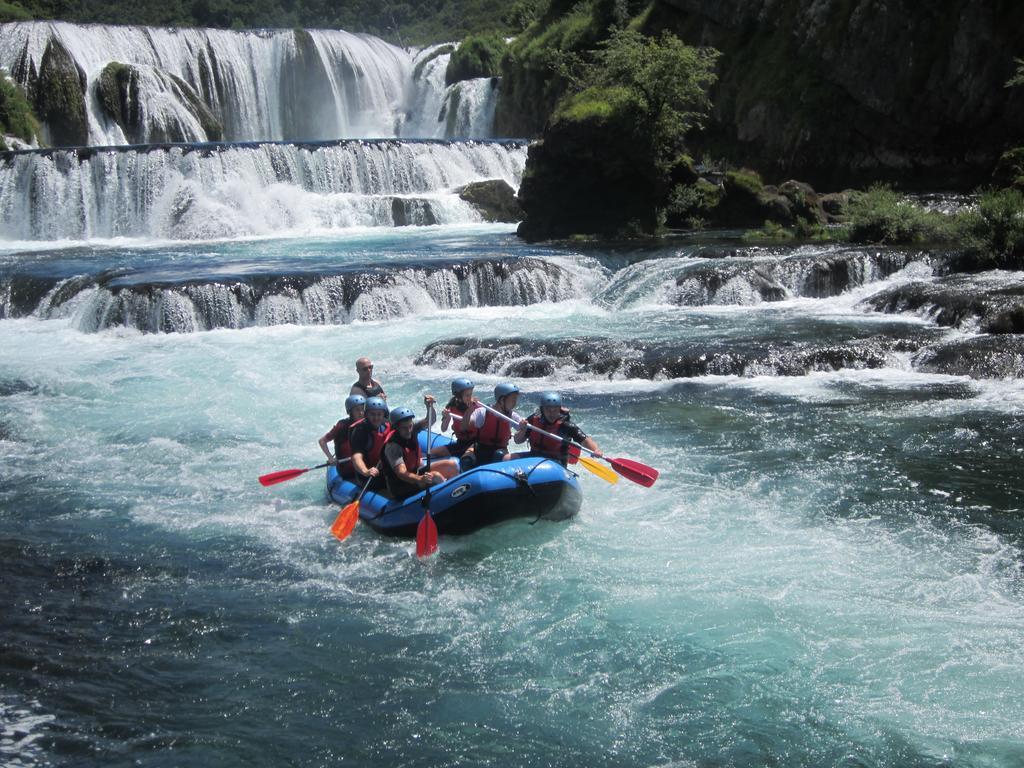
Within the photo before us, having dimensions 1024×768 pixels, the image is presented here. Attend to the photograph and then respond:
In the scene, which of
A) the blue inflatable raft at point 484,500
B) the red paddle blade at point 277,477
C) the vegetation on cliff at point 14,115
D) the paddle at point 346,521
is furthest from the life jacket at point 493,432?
the vegetation on cliff at point 14,115

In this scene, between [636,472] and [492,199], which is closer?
[636,472]

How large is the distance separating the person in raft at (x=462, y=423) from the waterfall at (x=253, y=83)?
27.0 m

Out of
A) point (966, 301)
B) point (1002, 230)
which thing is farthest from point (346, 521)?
point (1002, 230)

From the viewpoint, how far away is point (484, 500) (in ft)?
23.7

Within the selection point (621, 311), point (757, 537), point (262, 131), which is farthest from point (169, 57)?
point (757, 537)

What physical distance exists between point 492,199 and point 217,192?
23.0 ft

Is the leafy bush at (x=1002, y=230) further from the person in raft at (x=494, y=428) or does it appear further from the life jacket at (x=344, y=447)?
the life jacket at (x=344, y=447)

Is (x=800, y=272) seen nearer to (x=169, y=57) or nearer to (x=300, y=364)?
(x=300, y=364)

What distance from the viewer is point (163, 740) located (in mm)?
4953

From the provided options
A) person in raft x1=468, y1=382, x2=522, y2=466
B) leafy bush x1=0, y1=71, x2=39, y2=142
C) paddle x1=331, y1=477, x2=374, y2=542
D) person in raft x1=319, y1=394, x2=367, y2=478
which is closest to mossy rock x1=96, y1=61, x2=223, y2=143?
leafy bush x1=0, y1=71, x2=39, y2=142

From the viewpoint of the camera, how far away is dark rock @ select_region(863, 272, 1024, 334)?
12.5 metres

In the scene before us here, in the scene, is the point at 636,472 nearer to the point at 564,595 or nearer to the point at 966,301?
the point at 564,595

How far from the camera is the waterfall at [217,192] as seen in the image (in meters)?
24.0

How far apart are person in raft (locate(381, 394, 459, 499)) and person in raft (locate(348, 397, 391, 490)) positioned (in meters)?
0.18
